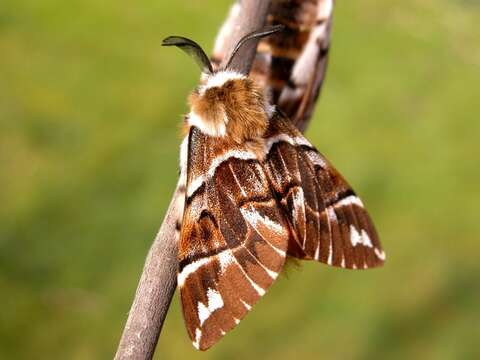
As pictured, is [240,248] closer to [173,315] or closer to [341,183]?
[341,183]

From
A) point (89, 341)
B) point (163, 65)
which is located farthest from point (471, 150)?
point (89, 341)

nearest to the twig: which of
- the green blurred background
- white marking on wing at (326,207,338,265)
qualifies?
white marking on wing at (326,207,338,265)

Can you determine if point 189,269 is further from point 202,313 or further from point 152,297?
point 152,297

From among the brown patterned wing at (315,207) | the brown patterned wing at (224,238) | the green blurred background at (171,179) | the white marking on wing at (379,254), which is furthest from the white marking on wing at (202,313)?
the green blurred background at (171,179)

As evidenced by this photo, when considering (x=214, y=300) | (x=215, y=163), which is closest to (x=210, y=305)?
(x=214, y=300)

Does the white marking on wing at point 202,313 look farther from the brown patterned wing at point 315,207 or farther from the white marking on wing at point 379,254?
the white marking on wing at point 379,254

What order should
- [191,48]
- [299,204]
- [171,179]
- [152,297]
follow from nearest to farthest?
[152,297] < [191,48] < [299,204] < [171,179]

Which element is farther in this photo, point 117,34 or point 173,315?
point 117,34
